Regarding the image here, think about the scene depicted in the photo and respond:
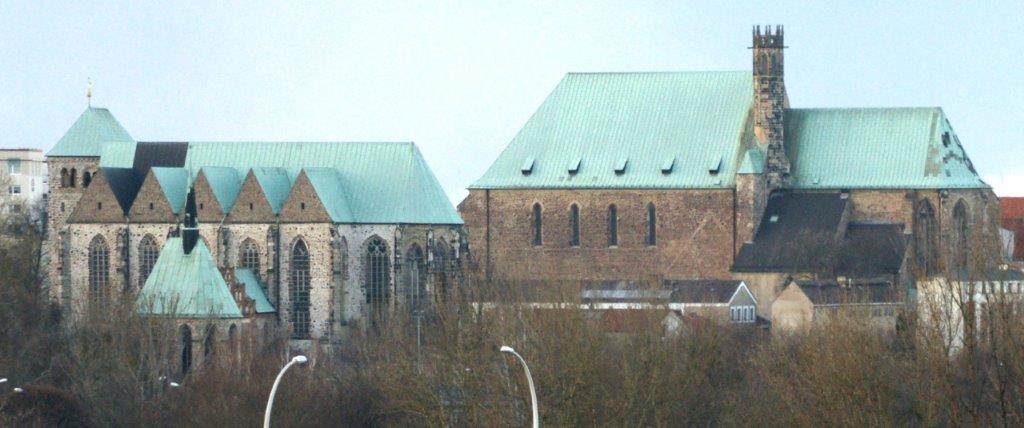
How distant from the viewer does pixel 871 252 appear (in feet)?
449

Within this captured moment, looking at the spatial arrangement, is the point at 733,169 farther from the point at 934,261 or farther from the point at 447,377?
the point at 447,377

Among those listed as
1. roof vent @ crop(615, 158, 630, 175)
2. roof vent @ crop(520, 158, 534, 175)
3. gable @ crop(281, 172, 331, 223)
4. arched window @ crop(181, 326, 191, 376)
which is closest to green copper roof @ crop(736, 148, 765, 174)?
roof vent @ crop(615, 158, 630, 175)

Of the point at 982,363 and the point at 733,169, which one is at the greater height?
the point at 733,169

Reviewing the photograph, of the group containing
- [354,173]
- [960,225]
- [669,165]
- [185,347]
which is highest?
[669,165]

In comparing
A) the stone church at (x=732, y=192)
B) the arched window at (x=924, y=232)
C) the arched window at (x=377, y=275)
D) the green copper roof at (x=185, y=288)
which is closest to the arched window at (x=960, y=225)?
the stone church at (x=732, y=192)

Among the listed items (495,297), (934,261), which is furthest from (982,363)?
(934,261)

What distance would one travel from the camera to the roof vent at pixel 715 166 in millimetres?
141375

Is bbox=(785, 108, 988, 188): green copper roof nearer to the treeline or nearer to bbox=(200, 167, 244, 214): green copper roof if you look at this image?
the treeline

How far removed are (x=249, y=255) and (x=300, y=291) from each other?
276 cm

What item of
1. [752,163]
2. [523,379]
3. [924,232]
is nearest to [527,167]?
[752,163]

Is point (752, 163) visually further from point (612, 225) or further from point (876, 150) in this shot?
point (612, 225)

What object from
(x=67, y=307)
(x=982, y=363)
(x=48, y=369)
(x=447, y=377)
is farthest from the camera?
(x=67, y=307)

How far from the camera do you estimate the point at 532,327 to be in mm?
103062

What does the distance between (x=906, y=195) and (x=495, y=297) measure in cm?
2738
